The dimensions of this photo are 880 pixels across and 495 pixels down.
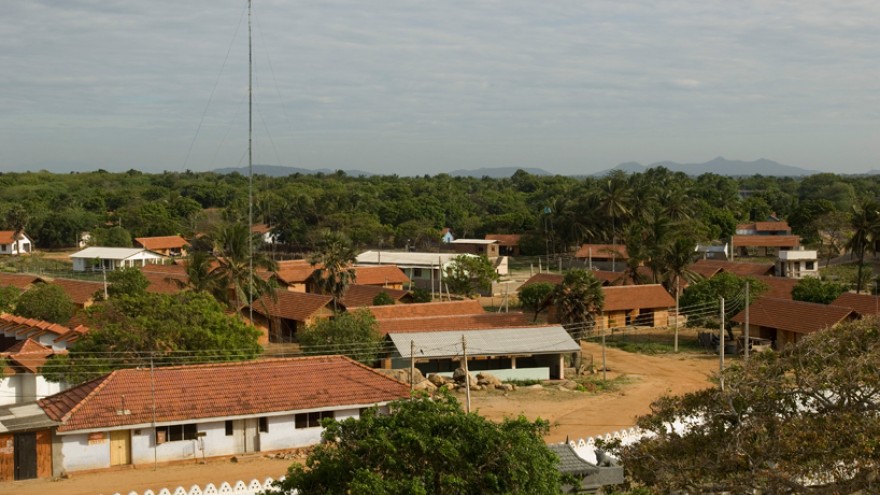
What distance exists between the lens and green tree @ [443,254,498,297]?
60.0 meters

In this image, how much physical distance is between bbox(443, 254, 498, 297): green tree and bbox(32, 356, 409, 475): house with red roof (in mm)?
30135

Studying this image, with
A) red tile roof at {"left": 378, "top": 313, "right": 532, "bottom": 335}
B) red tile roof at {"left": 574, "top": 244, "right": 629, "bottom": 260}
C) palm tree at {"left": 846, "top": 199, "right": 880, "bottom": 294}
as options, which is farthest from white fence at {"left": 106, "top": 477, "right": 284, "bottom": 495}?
red tile roof at {"left": 574, "top": 244, "right": 629, "bottom": 260}

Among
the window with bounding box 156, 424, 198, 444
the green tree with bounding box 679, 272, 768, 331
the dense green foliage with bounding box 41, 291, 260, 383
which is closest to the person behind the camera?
the window with bounding box 156, 424, 198, 444

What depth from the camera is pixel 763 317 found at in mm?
45094

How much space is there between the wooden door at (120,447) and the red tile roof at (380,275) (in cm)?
3558

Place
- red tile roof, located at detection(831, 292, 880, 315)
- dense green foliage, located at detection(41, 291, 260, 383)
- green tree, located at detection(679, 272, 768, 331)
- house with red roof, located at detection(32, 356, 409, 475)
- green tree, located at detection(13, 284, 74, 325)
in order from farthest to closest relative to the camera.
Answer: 1. green tree, located at detection(679, 272, 768, 331)
2. green tree, located at detection(13, 284, 74, 325)
3. red tile roof, located at detection(831, 292, 880, 315)
4. dense green foliage, located at detection(41, 291, 260, 383)
5. house with red roof, located at detection(32, 356, 409, 475)

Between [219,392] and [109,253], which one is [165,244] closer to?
[109,253]

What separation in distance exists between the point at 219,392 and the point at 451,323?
55.9 ft

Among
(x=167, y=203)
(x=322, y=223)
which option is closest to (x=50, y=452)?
(x=322, y=223)

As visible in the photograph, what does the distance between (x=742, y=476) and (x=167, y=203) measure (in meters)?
113

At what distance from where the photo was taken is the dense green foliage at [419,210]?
88375 millimetres

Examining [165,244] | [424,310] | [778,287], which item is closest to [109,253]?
[165,244]

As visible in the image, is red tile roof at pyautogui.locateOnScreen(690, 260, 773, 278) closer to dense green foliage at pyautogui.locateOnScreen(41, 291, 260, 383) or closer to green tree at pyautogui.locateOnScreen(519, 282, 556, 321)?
green tree at pyautogui.locateOnScreen(519, 282, 556, 321)

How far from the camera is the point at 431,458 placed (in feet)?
47.8
